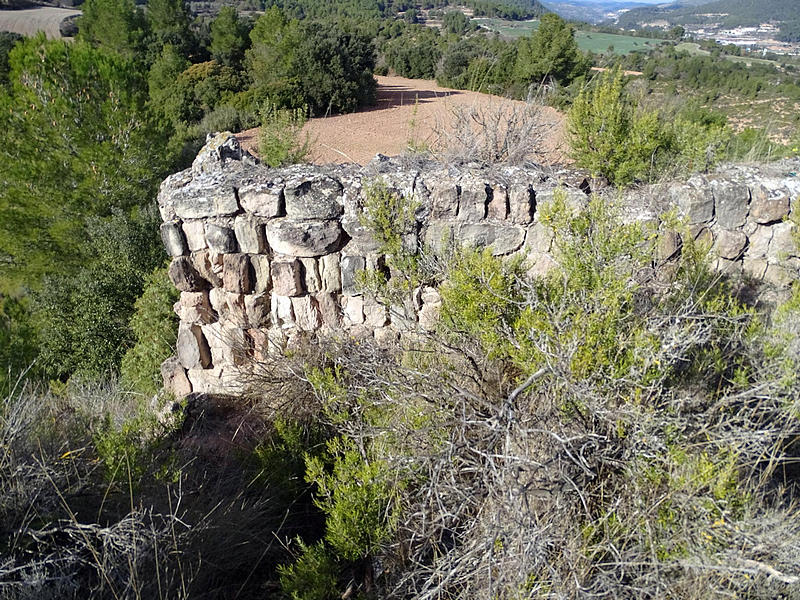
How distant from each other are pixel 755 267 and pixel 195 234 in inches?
161

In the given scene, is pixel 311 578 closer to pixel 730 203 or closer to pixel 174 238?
pixel 174 238

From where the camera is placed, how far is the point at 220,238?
3885 millimetres

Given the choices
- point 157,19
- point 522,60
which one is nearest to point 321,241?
point 522,60

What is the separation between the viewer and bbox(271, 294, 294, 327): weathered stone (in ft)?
13.4

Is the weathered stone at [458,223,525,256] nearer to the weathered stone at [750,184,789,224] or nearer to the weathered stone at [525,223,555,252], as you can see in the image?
the weathered stone at [525,223,555,252]

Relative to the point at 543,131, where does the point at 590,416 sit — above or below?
below

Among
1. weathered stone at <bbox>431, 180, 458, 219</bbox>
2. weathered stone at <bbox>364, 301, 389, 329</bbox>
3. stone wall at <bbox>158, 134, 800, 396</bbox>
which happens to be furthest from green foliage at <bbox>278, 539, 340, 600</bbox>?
weathered stone at <bbox>431, 180, 458, 219</bbox>

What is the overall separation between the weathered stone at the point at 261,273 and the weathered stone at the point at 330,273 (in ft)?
1.35

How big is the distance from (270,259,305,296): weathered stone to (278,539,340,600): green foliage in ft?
6.39

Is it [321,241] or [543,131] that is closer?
[321,241]

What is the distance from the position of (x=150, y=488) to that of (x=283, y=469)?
749 millimetres

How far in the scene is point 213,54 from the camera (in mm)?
20828

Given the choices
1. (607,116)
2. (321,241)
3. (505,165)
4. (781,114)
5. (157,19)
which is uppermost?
(157,19)

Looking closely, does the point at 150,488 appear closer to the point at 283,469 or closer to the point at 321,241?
the point at 283,469
